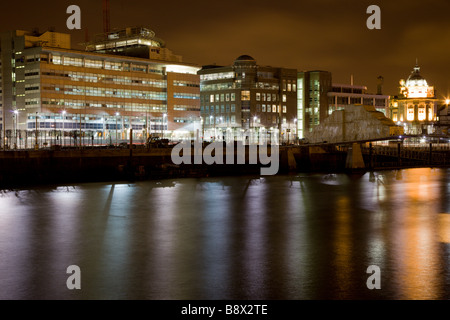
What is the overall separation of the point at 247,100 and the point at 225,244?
136 metres

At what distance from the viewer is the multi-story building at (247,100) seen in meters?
160

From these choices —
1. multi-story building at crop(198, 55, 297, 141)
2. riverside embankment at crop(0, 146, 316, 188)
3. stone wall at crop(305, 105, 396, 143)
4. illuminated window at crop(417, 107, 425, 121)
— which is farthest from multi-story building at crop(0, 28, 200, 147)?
illuminated window at crop(417, 107, 425, 121)

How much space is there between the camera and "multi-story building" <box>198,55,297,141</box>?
526ft

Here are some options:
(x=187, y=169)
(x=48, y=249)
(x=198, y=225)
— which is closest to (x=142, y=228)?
(x=198, y=225)

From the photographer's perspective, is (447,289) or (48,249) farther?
(48,249)

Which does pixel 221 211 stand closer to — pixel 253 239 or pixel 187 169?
pixel 253 239

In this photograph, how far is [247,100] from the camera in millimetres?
160750

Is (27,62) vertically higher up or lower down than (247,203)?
higher up

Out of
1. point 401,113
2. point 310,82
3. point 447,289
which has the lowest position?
point 447,289

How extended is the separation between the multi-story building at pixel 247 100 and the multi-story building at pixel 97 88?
231 inches

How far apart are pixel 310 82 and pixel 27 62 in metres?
90.5

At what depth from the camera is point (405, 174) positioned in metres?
71.6

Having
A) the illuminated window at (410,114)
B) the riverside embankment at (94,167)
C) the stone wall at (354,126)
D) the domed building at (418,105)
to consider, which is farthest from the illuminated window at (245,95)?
the riverside embankment at (94,167)

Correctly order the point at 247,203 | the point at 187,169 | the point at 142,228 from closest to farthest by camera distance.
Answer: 1. the point at 142,228
2. the point at 247,203
3. the point at 187,169
